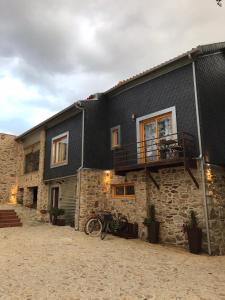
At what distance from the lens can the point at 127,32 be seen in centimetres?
1171

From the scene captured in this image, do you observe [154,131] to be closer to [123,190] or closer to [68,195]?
[123,190]

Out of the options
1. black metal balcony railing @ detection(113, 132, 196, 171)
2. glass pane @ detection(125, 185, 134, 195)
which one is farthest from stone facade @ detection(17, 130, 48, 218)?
black metal balcony railing @ detection(113, 132, 196, 171)

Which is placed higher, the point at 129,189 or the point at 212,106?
the point at 212,106

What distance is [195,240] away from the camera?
8430 mm

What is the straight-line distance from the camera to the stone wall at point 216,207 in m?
8.55

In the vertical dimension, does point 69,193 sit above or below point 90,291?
above

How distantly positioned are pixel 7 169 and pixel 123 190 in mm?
11855

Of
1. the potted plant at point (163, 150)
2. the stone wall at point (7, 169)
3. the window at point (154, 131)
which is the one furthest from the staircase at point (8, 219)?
the potted plant at point (163, 150)

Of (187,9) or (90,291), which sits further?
(187,9)

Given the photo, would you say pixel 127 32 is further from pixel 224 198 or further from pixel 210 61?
pixel 224 198

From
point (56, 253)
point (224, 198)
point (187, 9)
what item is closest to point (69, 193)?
point (56, 253)

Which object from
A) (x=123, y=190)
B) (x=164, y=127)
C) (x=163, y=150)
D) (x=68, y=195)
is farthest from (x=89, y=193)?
(x=164, y=127)

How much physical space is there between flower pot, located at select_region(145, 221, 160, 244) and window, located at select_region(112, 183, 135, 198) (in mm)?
1835

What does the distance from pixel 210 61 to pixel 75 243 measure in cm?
922
